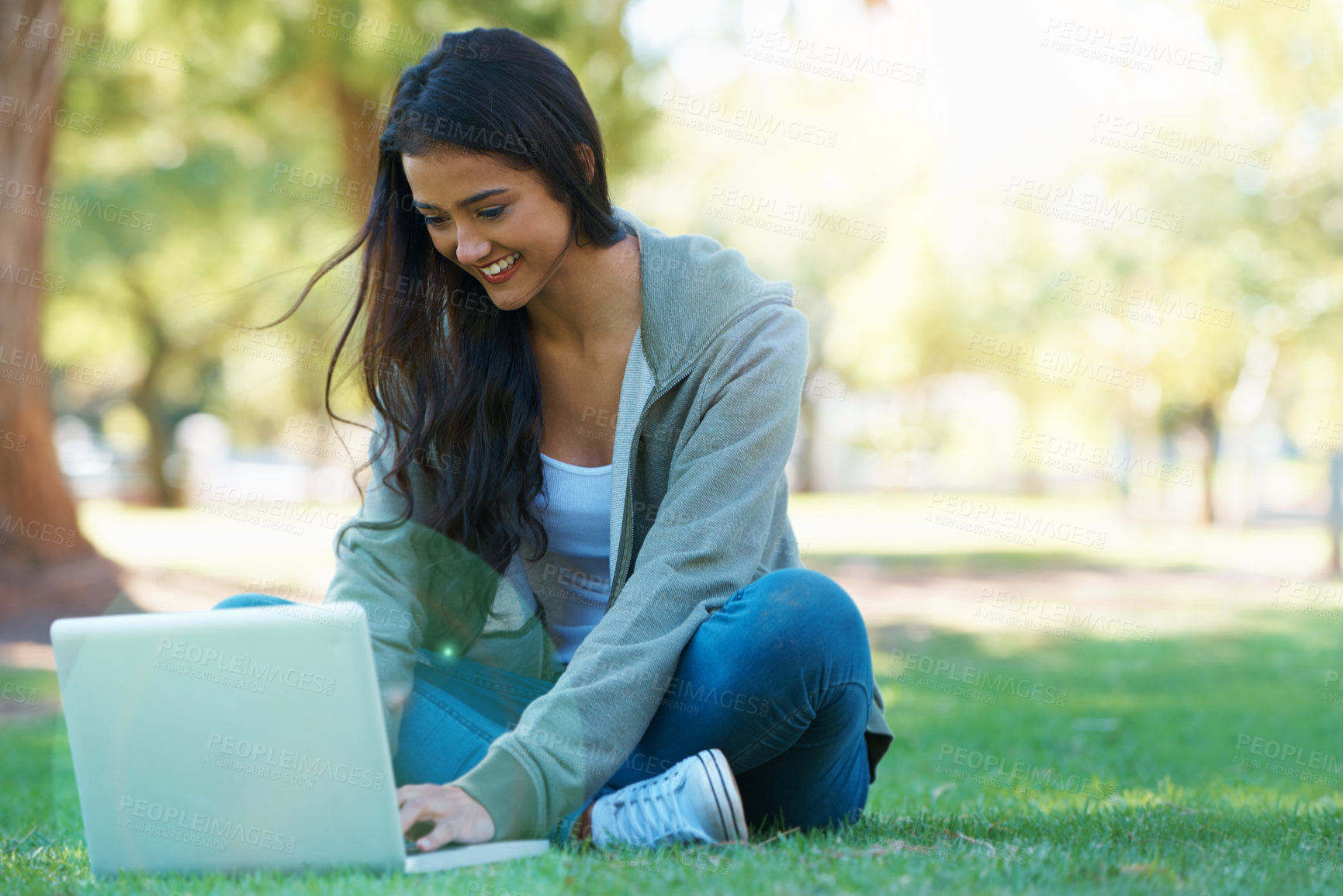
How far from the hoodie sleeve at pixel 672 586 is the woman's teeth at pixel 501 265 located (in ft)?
1.51

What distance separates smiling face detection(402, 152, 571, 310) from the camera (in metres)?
2.33

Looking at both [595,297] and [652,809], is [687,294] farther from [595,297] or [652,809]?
[652,809]

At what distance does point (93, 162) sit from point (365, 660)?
1452 cm

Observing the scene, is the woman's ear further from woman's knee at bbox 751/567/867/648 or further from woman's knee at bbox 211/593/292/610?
woman's knee at bbox 211/593/292/610

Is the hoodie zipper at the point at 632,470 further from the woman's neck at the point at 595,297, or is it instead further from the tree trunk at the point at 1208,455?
the tree trunk at the point at 1208,455

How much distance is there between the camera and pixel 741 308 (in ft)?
8.20

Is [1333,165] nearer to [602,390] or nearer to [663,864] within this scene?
[602,390]

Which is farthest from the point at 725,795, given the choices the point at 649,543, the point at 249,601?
the point at 249,601

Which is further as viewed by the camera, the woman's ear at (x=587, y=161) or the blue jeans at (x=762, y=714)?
the woman's ear at (x=587, y=161)

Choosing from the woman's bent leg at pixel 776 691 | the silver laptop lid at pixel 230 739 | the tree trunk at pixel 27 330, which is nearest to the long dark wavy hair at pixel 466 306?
the woman's bent leg at pixel 776 691

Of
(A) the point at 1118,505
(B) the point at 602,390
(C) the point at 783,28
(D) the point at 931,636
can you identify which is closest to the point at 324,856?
(B) the point at 602,390

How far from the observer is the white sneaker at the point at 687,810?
2.11 metres

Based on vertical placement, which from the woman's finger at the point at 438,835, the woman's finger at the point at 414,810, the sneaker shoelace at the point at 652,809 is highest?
the woman's finger at the point at 414,810

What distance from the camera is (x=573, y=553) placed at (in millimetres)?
2650
